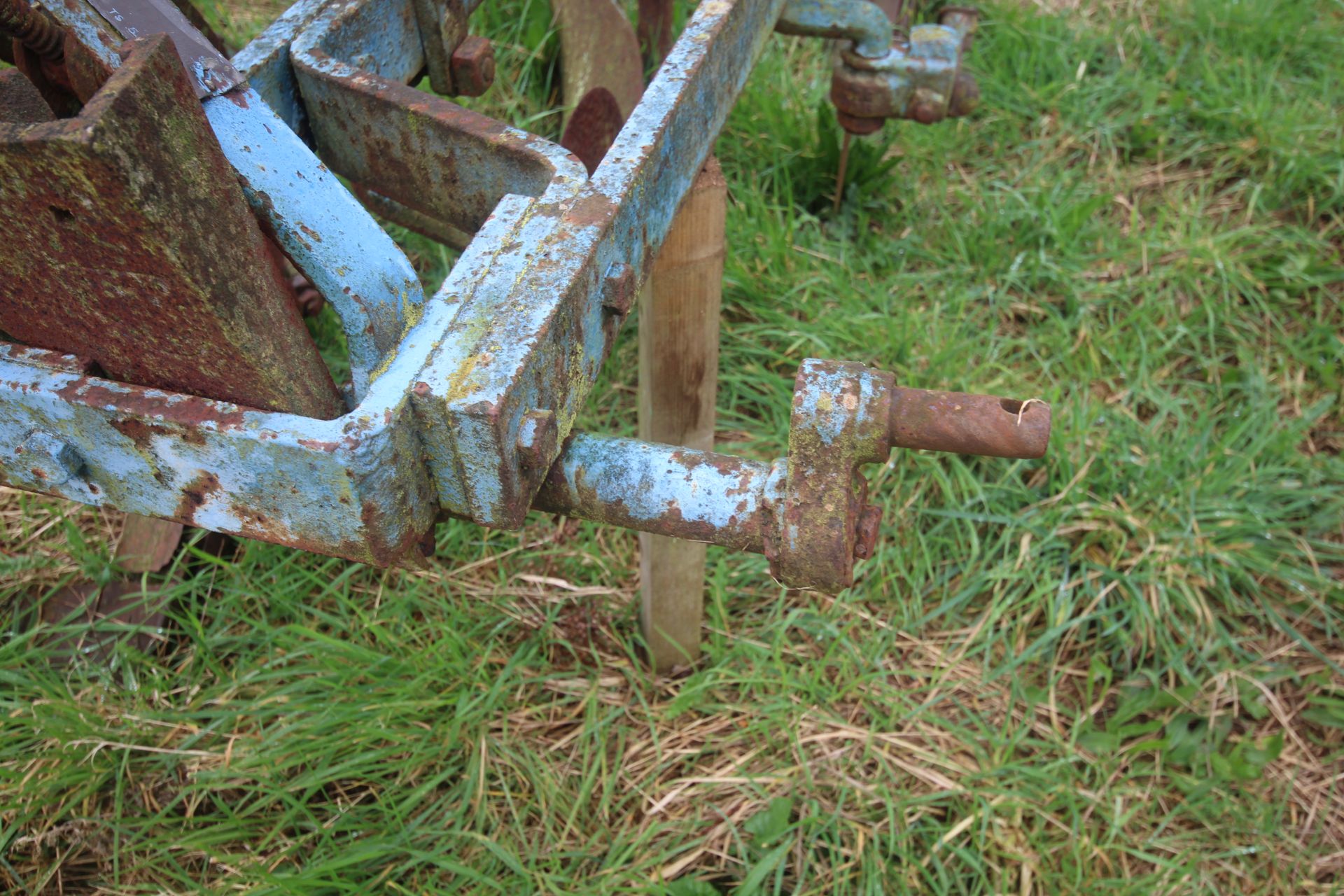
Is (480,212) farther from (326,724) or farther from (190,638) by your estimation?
(190,638)

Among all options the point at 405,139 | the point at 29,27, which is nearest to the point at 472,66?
the point at 405,139

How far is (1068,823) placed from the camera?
6.76 ft

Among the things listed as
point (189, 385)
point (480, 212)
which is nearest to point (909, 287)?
point (480, 212)

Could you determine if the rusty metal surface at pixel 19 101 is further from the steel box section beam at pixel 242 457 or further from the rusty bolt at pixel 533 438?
the rusty bolt at pixel 533 438

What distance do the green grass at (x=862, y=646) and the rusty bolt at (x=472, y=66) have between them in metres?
1.01

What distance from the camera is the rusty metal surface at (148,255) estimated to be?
0.80 m

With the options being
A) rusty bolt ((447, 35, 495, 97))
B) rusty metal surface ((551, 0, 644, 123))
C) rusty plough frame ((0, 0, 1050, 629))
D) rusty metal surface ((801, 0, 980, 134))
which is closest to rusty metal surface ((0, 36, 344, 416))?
rusty plough frame ((0, 0, 1050, 629))

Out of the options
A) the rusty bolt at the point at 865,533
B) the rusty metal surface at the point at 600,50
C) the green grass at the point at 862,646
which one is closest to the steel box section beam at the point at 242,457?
the rusty bolt at the point at 865,533

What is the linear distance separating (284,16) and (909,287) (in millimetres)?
1860

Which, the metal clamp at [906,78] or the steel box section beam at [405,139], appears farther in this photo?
the metal clamp at [906,78]

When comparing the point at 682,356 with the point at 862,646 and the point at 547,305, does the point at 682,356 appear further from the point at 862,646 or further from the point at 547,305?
the point at 862,646

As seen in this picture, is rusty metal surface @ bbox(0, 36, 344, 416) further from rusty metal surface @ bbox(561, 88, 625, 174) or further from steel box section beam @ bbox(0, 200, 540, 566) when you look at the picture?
rusty metal surface @ bbox(561, 88, 625, 174)

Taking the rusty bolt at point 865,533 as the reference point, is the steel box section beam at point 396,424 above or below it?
above

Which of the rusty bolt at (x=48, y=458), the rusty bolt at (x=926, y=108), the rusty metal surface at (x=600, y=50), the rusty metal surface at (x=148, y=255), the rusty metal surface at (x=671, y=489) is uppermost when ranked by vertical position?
the rusty metal surface at (x=148, y=255)
